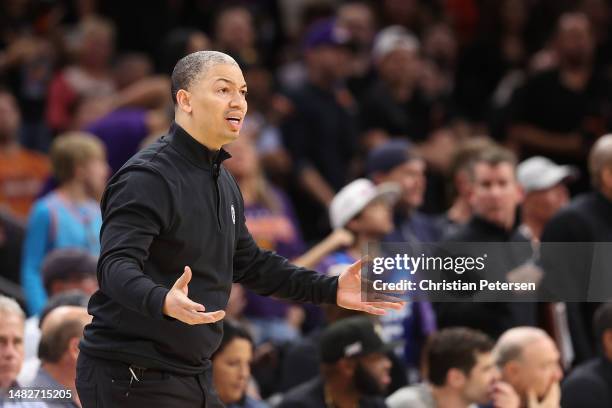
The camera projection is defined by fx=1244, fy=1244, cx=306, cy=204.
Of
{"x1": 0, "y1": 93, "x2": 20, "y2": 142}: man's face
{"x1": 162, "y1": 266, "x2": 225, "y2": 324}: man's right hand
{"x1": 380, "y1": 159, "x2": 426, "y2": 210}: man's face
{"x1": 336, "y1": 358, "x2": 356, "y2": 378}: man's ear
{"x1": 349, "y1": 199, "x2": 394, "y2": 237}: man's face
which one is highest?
{"x1": 0, "y1": 93, "x2": 20, "y2": 142}: man's face

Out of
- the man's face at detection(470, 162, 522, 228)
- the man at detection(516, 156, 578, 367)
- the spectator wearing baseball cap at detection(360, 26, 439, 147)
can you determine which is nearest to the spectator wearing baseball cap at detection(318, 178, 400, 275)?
the man's face at detection(470, 162, 522, 228)

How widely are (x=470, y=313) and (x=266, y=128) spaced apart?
3708 millimetres

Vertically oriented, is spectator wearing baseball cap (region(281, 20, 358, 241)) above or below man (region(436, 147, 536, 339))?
above

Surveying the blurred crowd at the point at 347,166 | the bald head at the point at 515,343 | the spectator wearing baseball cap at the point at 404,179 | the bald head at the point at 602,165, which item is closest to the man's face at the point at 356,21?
the blurred crowd at the point at 347,166

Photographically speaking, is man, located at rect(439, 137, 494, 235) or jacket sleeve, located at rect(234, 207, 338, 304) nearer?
jacket sleeve, located at rect(234, 207, 338, 304)

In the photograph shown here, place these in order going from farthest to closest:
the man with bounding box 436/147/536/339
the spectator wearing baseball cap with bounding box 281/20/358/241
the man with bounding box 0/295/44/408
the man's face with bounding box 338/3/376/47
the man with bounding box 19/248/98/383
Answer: the man's face with bounding box 338/3/376/47 < the spectator wearing baseball cap with bounding box 281/20/358/241 < the man with bounding box 19/248/98/383 < the man with bounding box 436/147/536/339 < the man with bounding box 0/295/44/408

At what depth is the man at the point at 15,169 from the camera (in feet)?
29.7

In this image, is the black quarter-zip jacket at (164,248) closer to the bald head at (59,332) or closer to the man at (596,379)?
the bald head at (59,332)

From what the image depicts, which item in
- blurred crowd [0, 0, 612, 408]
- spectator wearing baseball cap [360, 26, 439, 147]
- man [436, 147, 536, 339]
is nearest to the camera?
blurred crowd [0, 0, 612, 408]

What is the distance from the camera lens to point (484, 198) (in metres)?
7.17

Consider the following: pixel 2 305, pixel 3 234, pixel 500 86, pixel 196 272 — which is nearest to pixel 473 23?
pixel 500 86

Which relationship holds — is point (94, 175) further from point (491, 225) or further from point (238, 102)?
point (238, 102)

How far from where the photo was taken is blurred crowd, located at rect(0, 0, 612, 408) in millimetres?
5992

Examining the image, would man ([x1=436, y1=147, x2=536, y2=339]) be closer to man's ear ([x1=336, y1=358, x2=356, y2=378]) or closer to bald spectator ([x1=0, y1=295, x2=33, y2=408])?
man's ear ([x1=336, y1=358, x2=356, y2=378])
